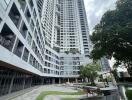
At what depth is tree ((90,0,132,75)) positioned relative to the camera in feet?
39.9

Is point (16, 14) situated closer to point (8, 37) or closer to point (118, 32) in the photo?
point (8, 37)

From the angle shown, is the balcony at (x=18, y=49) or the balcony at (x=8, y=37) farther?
the balcony at (x=18, y=49)

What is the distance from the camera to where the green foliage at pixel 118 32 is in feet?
39.9

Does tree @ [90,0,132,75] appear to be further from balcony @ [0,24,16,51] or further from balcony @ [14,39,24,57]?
balcony @ [0,24,16,51]

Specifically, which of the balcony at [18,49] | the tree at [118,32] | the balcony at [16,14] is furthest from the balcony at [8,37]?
the tree at [118,32]

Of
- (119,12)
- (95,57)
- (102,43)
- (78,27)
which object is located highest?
(78,27)

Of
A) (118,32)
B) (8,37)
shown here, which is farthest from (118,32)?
(8,37)

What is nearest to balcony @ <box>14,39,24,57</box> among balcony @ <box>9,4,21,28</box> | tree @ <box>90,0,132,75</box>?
balcony @ <box>9,4,21,28</box>

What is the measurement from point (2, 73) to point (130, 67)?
18686 millimetres

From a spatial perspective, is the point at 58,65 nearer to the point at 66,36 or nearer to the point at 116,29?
the point at 66,36

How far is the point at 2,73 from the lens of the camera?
1482 cm

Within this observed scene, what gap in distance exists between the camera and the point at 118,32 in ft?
39.7

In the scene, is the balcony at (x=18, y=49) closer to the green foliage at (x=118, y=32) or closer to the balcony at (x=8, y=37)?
the balcony at (x=8, y=37)

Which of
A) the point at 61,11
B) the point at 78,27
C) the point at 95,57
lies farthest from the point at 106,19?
the point at 61,11
